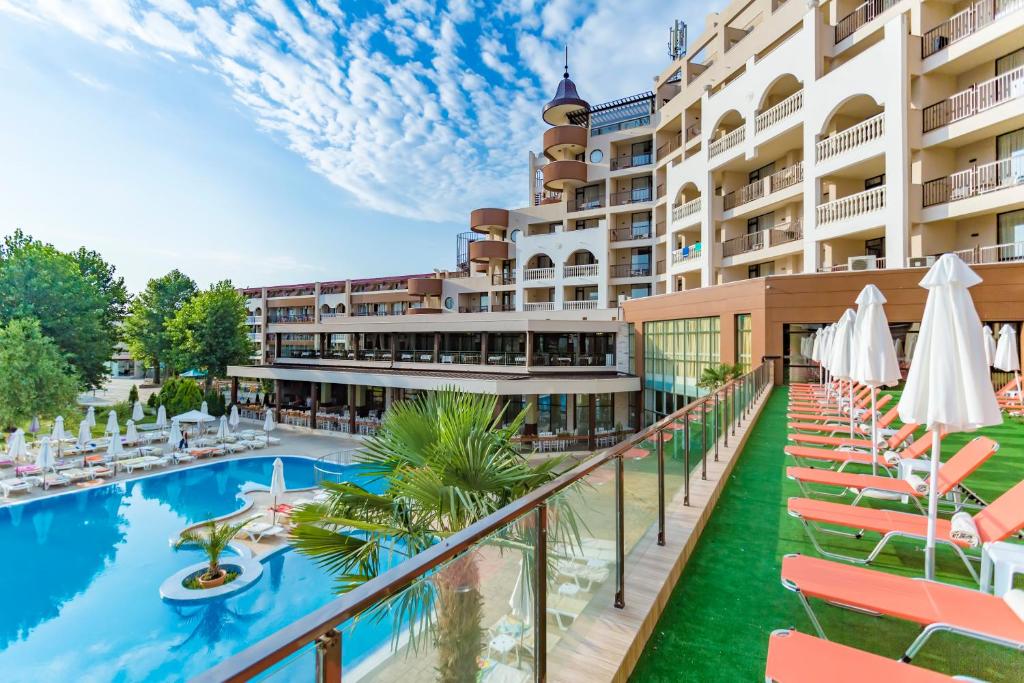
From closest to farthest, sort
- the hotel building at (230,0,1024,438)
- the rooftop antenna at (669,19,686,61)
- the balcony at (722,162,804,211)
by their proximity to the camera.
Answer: the hotel building at (230,0,1024,438) → the balcony at (722,162,804,211) → the rooftop antenna at (669,19,686,61)

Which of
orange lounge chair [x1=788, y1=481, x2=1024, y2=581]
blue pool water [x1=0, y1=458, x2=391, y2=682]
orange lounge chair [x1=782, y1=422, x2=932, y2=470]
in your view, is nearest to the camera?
orange lounge chair [x1=788, y1=481, x2=1024, y2=581]

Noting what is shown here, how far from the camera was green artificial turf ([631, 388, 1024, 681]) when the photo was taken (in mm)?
2959

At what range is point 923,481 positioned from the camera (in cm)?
483

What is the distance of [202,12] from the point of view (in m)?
12.9

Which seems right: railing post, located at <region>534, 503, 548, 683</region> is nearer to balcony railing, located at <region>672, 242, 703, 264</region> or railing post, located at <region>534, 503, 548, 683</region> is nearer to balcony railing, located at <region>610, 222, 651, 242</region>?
balcony railing, located at <region>672, 242, 703, 264</region>

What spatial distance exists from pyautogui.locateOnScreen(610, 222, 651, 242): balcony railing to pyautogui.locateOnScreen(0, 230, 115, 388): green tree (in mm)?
32676

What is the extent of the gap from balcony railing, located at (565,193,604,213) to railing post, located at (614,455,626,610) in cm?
3464

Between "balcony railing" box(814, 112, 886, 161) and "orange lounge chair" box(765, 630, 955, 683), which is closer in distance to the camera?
"orange lounge chair" box(765, 630, 955, 683)

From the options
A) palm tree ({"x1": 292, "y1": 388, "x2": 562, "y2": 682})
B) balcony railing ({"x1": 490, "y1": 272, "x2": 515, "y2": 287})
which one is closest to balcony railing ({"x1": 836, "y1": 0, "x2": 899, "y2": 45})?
balcony railing ({"x1": 490, "y1": 272, "x2": 515, "y2": 287})

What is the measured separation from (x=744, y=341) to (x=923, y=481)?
15.6 meters

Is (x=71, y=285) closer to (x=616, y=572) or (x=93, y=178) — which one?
(x=93, y=178)

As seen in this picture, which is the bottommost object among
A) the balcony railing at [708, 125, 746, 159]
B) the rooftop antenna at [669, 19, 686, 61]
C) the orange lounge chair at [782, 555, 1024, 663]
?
the orange lounge chair at [782, 555, 1024, 663]

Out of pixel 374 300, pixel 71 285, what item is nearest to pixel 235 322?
pixel 71 285

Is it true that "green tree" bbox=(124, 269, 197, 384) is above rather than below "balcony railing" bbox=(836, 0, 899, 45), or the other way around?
below
